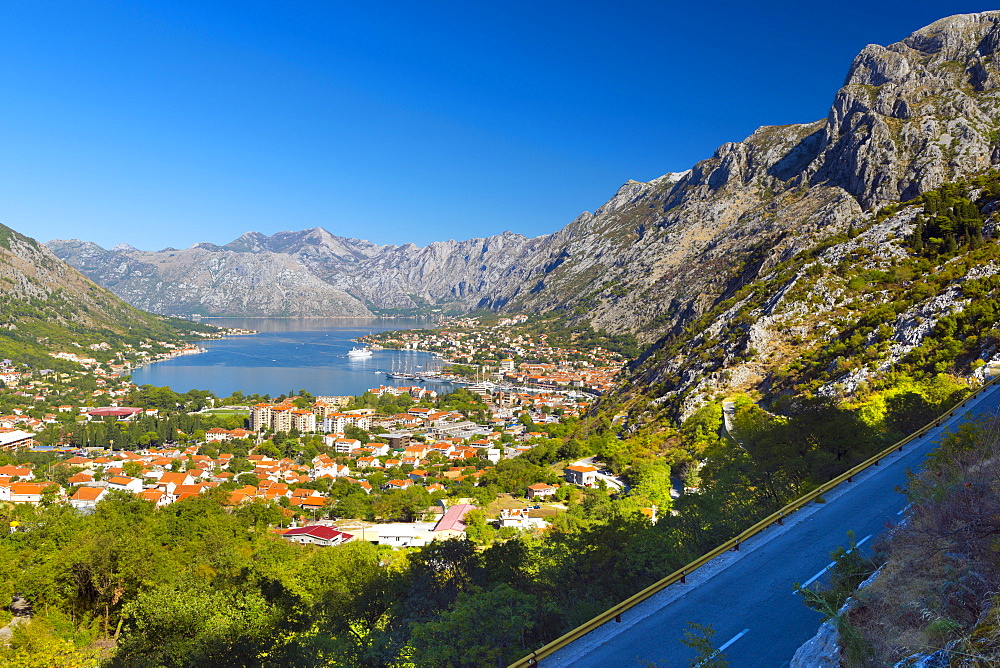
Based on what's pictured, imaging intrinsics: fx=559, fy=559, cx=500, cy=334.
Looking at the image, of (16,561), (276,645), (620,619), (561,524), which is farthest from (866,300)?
(16,561)

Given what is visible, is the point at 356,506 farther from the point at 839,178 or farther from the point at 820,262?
the point at 839,178

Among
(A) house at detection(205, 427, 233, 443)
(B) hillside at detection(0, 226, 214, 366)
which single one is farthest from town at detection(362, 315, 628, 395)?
(B) hillside at detection(0, 226, 214, 366)

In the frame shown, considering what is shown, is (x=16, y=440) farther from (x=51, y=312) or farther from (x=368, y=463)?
(x=51, y=312)

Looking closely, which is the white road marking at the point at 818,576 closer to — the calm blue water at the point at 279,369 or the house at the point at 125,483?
the house at the point at 125,483

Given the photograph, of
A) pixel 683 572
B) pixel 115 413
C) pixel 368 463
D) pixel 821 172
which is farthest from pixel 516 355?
pixel 683 572

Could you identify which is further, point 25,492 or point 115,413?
point 115,413

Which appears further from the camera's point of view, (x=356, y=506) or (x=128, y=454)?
(x=128, y=454)
